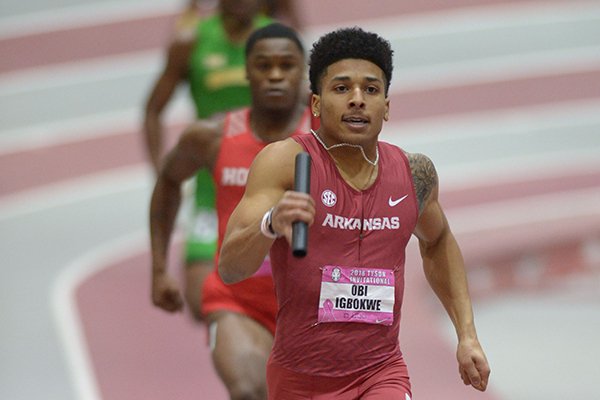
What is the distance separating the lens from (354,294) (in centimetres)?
438

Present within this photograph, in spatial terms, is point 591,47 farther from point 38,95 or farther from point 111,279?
point 111,279

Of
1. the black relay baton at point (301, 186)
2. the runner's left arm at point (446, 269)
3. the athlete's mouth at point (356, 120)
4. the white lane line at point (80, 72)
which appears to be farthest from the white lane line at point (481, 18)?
the black relay baton at point (301, 186)

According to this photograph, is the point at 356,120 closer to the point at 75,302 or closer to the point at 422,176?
the point at 422,176

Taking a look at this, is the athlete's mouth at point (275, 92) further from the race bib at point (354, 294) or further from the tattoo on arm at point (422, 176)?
the race bib at point (354, 294)

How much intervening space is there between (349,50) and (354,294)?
31.4 inches

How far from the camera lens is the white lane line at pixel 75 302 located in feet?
28.0

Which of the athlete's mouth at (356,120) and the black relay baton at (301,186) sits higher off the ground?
the athlete's mouth at (356,120)

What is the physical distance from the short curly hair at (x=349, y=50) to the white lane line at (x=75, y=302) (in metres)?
4.21

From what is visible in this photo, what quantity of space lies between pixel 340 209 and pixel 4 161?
9.35 m

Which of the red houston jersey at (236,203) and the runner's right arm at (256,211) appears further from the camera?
the red houston jersey at (236,203)

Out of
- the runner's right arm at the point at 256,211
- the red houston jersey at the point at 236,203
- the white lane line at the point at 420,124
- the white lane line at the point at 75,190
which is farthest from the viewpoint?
the white lane line at the point at 420,124

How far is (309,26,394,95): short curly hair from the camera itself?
4.42 meters

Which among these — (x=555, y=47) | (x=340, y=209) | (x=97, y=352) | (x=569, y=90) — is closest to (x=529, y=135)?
(x=569, y=90)

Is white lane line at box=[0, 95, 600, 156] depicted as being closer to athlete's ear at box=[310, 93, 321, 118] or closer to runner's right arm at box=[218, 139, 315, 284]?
athlete's ear at box=[310, 93, 321, 118]
